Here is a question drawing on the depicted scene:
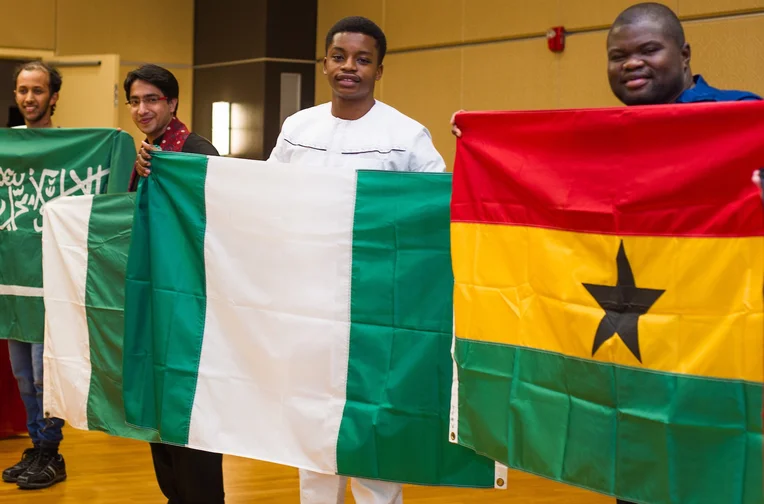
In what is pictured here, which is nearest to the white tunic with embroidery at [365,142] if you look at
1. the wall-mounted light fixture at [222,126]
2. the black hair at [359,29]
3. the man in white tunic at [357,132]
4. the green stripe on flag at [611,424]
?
the man in white tunic at [357,132]

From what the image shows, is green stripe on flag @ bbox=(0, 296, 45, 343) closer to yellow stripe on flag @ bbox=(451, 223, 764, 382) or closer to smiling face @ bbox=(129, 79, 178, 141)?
smiling face @ bbox=(129, 79, 178, 141)

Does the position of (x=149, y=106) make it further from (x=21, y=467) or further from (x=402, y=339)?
(x=21, y=467)

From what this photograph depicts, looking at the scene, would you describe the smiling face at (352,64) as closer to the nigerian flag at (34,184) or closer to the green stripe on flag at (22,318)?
the nigerian flag at (34,184)

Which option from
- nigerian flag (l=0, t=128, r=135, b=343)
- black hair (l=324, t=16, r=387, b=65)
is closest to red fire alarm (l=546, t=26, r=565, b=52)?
nigerian flag (l=0, t=128, r=135, b=343)

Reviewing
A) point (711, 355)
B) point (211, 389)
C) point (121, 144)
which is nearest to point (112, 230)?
point (121, 144)

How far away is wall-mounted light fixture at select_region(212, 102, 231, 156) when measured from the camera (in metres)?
7.48

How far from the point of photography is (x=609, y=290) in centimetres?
194

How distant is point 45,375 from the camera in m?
3.18

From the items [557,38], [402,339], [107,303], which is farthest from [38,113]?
[557,38]

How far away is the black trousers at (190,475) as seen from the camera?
2613mm

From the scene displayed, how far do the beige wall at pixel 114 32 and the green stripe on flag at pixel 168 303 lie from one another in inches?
181

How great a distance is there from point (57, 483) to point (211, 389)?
1.31m

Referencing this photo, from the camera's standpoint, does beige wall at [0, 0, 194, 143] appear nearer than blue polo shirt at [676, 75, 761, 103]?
No

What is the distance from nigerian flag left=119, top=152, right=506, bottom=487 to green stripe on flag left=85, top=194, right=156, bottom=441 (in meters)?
0.35
